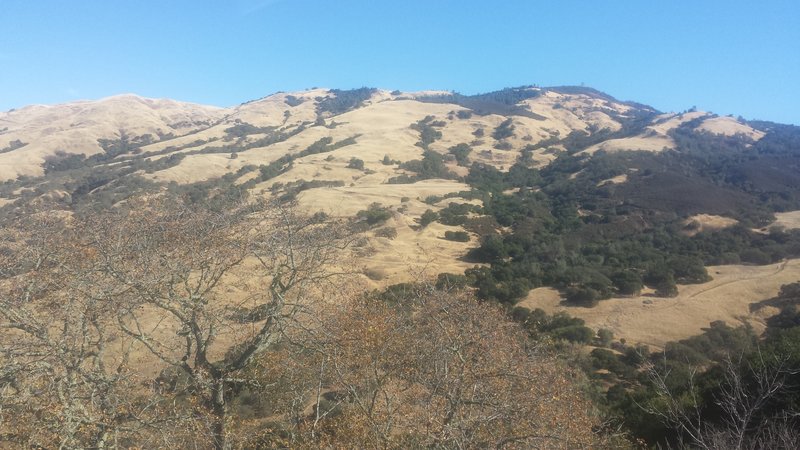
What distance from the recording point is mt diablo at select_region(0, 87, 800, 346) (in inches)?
1355

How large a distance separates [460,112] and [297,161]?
60683mm

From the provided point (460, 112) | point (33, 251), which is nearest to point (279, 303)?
point (33, 251)

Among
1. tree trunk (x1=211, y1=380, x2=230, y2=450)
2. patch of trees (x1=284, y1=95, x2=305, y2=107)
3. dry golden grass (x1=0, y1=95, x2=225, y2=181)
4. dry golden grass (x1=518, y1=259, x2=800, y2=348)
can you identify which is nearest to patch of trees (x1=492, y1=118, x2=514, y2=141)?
dry golden grass (x1=518, y1=259, x2=800, y2=348)

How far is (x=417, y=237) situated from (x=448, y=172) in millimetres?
35891

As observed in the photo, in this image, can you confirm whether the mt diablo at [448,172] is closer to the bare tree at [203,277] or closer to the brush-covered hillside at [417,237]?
the brush-covered hillside at [417,237]

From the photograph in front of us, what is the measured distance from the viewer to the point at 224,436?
9688 millimetres

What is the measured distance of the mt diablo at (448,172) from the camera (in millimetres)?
34406

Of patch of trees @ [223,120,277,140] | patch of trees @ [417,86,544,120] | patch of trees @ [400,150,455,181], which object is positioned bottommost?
patch of trees @ [400,150,455,181]

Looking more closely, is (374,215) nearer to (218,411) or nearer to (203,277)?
(203,277)

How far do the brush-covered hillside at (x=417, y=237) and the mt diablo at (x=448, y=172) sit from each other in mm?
435

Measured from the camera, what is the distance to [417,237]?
142 ft

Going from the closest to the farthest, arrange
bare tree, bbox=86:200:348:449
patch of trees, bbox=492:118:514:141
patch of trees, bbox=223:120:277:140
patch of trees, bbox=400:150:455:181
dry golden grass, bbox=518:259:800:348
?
bare tree, bbox=86:200:348:449
dry golden grass, bbox=518:259:800:348
patch of trees, bbox=400:150:455:181
patch of trees, bbox=492:118:514:141
patch of trees, bbox=223:120:277:140

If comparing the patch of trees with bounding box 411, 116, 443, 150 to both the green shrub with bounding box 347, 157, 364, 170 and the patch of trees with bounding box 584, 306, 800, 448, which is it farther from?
the patch of trees with bounding box 584, 306, 800, 448

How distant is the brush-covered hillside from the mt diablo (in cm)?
43
